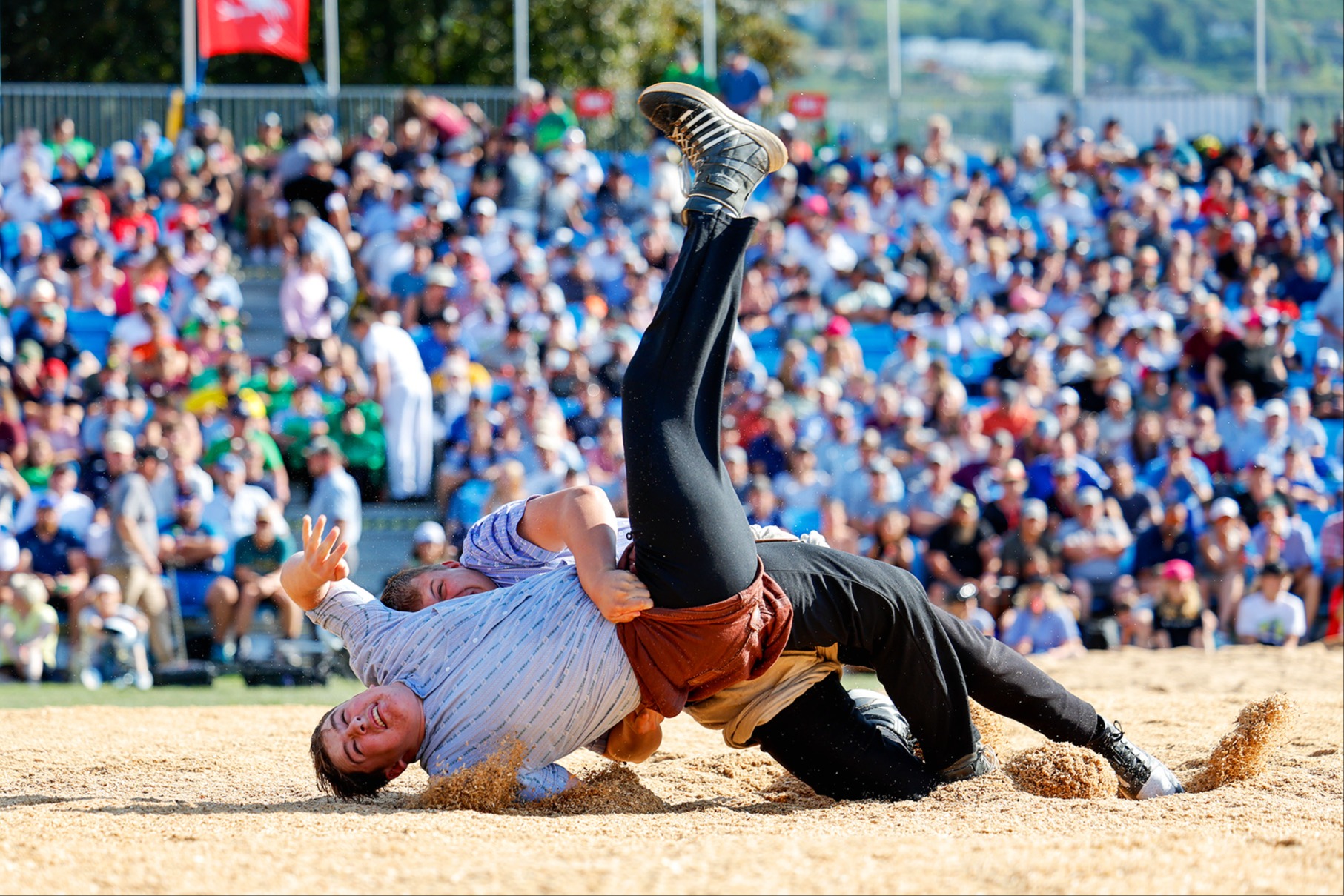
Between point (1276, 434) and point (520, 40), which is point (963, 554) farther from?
point (520, 40)

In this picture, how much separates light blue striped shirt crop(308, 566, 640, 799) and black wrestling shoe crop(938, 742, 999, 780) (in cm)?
101

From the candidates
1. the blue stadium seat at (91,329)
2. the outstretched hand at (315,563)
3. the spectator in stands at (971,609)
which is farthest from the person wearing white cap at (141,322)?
the outstretched hand at (315,563)

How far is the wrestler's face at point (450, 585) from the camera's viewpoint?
4363 mm

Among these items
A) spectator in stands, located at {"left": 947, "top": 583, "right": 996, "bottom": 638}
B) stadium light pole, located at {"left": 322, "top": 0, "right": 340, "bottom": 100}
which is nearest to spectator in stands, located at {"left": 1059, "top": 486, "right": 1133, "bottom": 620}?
spectator in stands, located at {"left": 947, "top": 583, "right": 996, "bottom": 638}

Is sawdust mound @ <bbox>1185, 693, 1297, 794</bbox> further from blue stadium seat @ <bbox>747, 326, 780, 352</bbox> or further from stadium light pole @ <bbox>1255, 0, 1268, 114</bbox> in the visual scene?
stadium light pole @ <bbox>1255, 0, 1268, 114</bbox>

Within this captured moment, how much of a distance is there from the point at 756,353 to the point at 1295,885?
29.1 feet

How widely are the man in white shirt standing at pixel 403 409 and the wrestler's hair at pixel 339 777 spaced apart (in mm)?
5845

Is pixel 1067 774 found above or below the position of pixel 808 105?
below

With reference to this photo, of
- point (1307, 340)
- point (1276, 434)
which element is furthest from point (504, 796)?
point (1307, 340)

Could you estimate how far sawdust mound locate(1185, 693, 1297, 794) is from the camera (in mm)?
4504

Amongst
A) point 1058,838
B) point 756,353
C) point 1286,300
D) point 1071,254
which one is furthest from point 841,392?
point 1058,838

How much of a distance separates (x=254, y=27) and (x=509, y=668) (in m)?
12.4

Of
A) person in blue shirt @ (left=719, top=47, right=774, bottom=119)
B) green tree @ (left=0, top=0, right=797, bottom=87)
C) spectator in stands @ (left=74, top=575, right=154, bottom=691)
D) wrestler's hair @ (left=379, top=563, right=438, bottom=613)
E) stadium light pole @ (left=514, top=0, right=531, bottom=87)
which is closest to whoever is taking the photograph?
wrestler's hair @ (left=379, top=563, right=438, bottom=613)

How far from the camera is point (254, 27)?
14781mm
